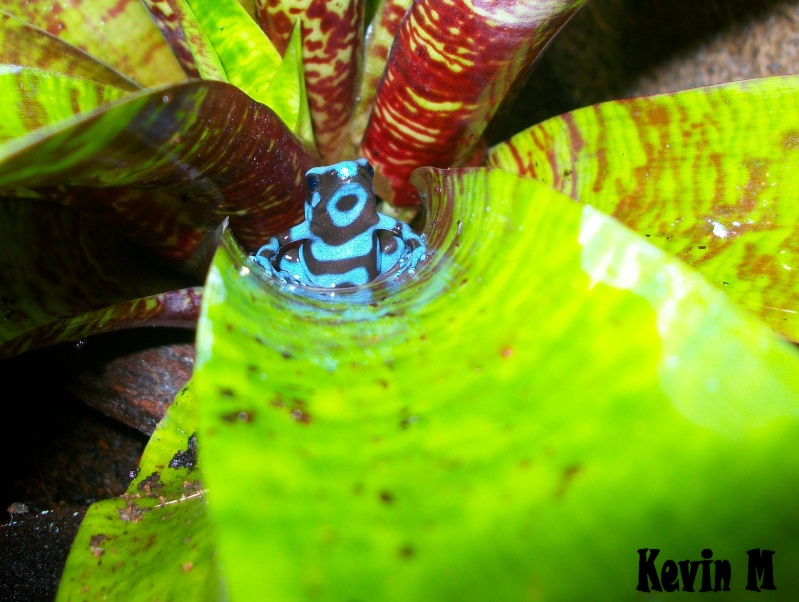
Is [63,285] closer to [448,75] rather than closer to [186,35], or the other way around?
[186,35]

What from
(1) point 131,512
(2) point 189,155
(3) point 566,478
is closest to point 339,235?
(2) point 189,155

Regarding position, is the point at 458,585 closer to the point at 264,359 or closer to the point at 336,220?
the point at 264,359

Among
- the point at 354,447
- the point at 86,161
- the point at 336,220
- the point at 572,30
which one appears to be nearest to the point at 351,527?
the point at 354,447

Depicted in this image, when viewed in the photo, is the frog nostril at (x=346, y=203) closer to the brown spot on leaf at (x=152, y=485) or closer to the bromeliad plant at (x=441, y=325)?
the bromeliad plant at (x=441, y=325)

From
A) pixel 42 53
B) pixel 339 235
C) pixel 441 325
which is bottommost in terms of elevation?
pixel 441 325

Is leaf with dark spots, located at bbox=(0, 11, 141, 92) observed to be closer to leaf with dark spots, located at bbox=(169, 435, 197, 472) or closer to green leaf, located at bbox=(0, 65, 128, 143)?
green leaf, located at bbox=(0, 65, 128, 143)
